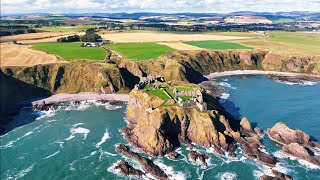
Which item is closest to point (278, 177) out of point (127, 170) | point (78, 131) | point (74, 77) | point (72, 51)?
point (127, 170)

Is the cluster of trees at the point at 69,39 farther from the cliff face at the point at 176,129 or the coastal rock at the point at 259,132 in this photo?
the coastal rock at the point at 259,132

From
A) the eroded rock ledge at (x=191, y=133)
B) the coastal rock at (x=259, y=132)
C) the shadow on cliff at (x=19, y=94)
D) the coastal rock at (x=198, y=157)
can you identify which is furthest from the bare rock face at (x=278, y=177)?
the shadow on cliff at (x=19, y=94)

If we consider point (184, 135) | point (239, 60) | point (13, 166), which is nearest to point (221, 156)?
point (184, 135)

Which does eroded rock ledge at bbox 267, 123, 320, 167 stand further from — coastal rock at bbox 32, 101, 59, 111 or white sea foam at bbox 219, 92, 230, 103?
coastal rock at bbox 32, 101, 59, 111

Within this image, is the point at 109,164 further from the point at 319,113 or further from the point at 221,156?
the point at 319,113

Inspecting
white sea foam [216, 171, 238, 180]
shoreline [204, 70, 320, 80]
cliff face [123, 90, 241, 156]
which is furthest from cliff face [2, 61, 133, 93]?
white sea foam [216, 171, 238, 180]
